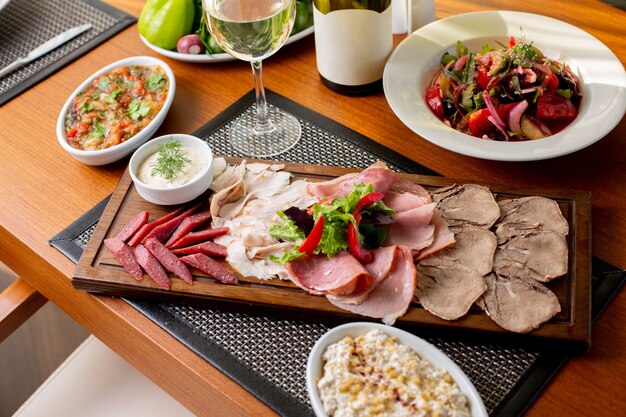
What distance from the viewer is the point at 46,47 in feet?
6.51

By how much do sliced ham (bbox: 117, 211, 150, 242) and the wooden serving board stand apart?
0.02m

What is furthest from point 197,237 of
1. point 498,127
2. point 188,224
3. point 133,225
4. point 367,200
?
point 498,127

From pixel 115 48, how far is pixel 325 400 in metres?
1.41

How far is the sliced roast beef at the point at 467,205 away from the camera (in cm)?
135

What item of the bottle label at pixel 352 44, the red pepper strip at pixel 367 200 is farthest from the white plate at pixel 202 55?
the red pepper strip at pixel 367 200

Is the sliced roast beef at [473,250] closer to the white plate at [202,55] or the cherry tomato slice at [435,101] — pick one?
the cherry tomato slice at [435,101]

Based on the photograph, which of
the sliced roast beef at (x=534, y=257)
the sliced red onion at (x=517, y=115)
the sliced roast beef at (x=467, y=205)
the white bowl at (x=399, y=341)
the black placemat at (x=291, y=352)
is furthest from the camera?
the sliced red onion at (x=517, y=115)

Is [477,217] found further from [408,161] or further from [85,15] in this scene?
[85,15]

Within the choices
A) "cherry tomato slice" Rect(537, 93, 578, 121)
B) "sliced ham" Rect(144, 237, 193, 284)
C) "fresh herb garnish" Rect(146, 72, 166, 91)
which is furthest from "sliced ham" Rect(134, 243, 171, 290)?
"cherry tomato slice" Rect(537, 93, 578, 121)

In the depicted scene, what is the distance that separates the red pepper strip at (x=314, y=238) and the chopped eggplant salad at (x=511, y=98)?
50cm

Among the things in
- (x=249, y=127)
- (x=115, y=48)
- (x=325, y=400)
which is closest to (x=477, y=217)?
(x=325, y=400)

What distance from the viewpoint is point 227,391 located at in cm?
118

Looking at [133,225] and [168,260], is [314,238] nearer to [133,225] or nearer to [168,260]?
[168,260]

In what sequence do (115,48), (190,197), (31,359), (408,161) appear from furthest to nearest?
(31,359) → (115,48) → (408,161) → (190,197)
